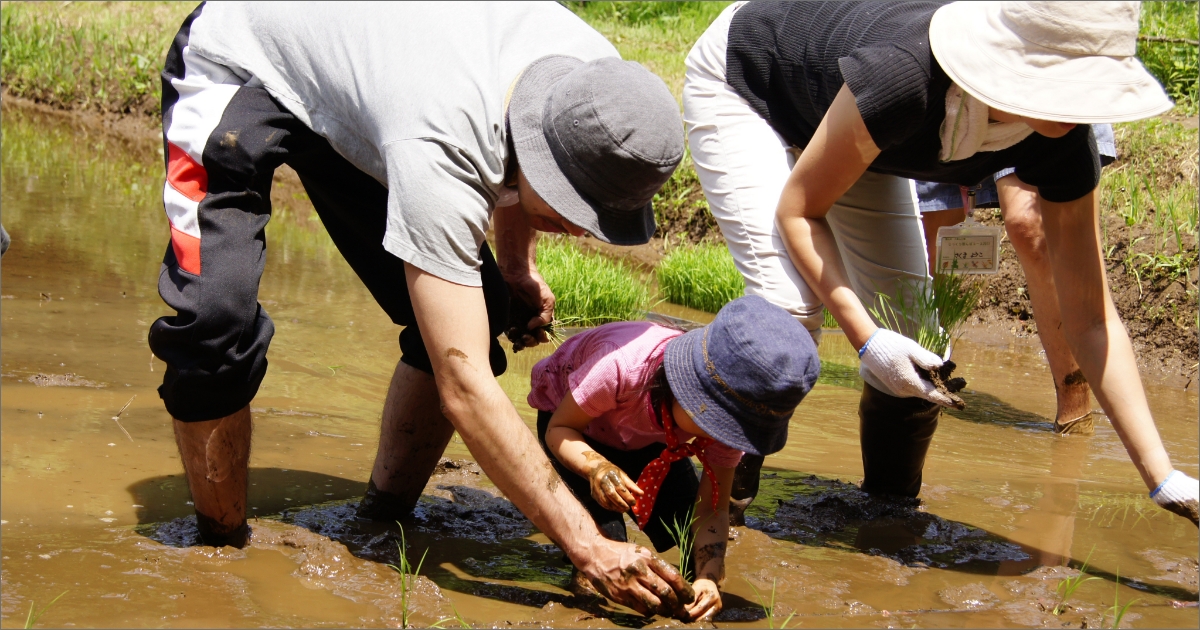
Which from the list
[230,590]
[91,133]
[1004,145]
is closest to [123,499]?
[230,590]

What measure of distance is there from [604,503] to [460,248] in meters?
0.58

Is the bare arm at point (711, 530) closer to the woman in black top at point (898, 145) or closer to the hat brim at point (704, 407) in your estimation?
the hat brim at point (704, 407)

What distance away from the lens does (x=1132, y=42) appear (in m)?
2.10

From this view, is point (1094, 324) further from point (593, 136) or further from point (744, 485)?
point (593, 136)

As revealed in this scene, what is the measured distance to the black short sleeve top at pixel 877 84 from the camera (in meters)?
2.18

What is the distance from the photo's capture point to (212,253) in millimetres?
2129

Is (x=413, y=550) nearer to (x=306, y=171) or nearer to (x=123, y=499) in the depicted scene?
(x=123, y=499)

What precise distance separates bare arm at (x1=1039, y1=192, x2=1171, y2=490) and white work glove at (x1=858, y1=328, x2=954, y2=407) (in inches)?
17.0

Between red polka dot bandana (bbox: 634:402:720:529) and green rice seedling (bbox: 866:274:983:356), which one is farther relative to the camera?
green rice seedling (bbox: 866:274:983:356)

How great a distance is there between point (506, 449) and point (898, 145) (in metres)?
1.10

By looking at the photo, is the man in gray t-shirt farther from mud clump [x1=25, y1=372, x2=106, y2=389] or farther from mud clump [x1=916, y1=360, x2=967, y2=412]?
mud clump [x1=25, y1=372, x2=106, y2=389]

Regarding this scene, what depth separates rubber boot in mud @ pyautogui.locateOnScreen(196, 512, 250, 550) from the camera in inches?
90.7

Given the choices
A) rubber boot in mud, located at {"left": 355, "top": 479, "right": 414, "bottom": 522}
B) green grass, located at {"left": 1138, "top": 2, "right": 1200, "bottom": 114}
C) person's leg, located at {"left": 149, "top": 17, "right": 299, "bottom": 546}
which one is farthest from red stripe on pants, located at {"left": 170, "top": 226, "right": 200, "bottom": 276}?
green grass, located at {"left": 1138, "top": 2, "right": 1200, "bottom": 114}

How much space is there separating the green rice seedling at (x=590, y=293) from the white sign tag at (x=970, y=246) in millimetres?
2009
